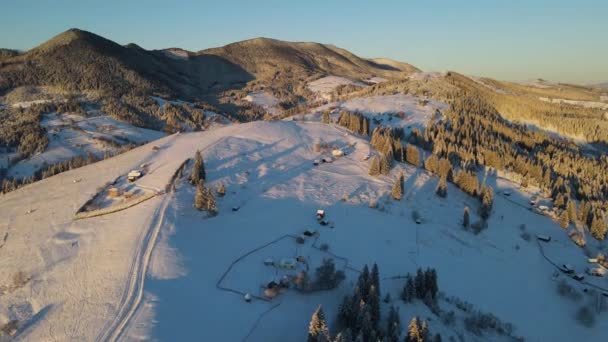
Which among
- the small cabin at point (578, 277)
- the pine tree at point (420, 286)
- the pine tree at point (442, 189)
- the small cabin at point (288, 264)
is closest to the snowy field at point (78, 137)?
the small cabin at point (288, 264)

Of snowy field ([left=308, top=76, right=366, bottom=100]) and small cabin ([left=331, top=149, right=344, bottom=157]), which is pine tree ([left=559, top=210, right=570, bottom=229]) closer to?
small cabin ([left=331, top=149, right=344, bottom=157])

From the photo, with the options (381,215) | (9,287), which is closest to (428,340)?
(381,215)

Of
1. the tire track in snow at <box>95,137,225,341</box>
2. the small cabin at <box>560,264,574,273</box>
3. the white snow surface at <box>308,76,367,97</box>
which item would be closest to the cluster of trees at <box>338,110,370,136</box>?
the small cabin at <box>560,264,574,273</box>

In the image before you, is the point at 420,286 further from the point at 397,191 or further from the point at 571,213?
the point at 571,213

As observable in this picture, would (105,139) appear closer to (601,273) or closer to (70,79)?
(70,79)

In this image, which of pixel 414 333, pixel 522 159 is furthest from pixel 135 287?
pixel 522 159

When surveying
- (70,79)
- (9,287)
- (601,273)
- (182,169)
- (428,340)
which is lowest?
(601,273)

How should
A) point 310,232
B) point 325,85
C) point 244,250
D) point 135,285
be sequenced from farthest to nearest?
point 325,85 < point 310,232 < point 244,250 < point 135,285
